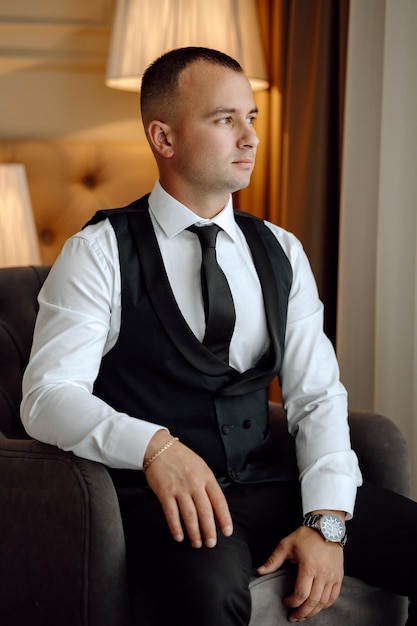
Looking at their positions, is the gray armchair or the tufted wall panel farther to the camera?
the tufted wall panel

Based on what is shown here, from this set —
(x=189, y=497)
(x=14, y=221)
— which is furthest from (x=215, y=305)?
(x=14, y=221)

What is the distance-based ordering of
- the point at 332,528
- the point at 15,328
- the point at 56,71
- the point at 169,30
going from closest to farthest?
the point at 332,528, the point at 15,328, the point at 169,30, the point at 56,71

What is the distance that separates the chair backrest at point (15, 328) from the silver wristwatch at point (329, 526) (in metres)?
0.76

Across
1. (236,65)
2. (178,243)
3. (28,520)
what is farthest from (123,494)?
(236,65)

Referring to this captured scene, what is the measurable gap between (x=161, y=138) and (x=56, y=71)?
1.30 meters

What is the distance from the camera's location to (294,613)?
4.67 feet

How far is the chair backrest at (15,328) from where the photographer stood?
1959mm

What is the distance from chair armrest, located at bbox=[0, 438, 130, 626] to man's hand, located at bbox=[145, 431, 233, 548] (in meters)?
0.09

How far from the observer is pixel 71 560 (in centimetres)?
139

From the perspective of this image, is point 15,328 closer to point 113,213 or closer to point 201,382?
point 113,213

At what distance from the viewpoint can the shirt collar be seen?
168cm

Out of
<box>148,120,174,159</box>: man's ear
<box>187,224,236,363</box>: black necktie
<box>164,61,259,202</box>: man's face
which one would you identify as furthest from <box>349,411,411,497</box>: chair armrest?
<box>148,120,174,159</box>: man's ear

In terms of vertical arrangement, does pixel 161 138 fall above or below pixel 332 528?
above

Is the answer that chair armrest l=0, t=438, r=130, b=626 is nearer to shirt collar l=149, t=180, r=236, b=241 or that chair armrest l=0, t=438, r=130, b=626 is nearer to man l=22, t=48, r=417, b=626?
man l=22, t=48, r=417, b=626
